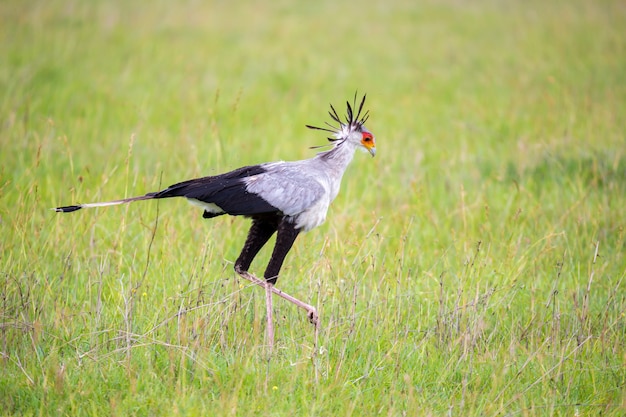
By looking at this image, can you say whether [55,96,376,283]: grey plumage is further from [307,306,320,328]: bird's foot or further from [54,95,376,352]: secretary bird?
[307,306,320,328]: bird's foot

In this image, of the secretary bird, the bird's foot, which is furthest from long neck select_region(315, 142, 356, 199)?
the bird's foot

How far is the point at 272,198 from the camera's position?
3902 mm

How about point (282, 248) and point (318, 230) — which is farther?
point (318, 230)

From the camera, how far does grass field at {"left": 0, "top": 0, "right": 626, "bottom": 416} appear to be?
3.51 m

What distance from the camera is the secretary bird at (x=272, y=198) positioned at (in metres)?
3.88

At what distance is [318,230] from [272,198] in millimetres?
1714

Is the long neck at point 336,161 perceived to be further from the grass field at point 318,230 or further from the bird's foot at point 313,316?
the bird's foot at point 313,316

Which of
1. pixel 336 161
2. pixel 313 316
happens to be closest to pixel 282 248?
pixel 313 316

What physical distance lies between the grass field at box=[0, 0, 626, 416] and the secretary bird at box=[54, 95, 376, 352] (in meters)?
0.24

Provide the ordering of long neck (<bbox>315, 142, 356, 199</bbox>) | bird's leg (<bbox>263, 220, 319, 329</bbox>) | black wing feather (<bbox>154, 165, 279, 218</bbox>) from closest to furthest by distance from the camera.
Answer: black wing feather (<bbox>154, 165, 279, 218</bbox>) → bird's leg (<bbox>263, 220, 319, 329</bbox>) → long neck (<bbox>315, 142, 356, 199</bbox>)

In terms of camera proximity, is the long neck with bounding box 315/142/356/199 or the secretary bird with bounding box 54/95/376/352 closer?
the secretary bird with bounding box 54/95/376/352

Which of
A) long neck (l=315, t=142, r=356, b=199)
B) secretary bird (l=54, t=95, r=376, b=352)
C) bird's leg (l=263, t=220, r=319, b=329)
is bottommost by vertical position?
bird's leg (l=263, t=220, r=319, b=329)

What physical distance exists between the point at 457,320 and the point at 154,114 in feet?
17.2

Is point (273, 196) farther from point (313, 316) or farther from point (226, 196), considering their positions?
point (313, 316)
